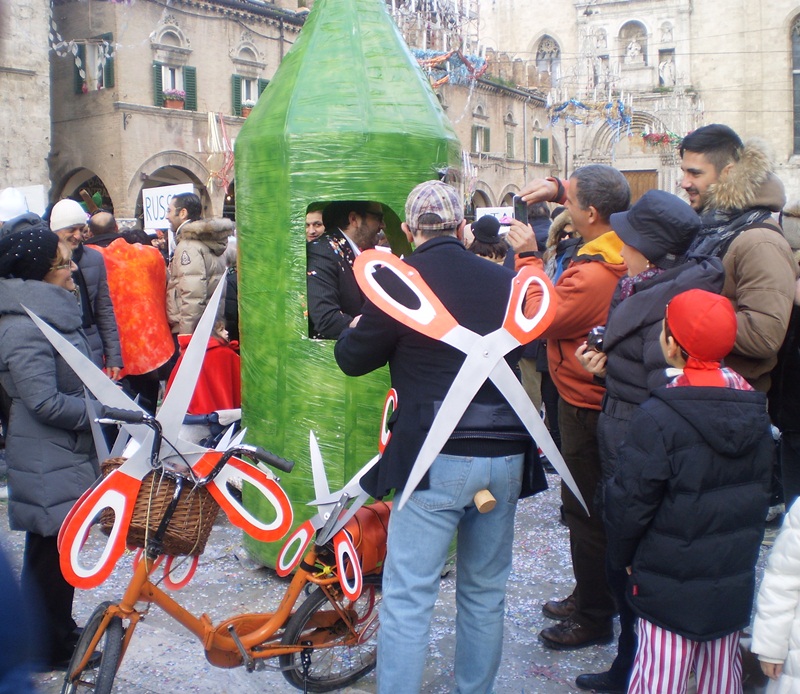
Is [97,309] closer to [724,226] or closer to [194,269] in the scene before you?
[194,269]

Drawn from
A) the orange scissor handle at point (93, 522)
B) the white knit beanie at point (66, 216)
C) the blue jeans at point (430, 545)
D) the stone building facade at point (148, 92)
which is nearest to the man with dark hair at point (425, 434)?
the blue jeans at point (430, 545)

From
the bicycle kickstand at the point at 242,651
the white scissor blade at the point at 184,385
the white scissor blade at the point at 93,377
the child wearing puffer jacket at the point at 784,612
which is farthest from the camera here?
the bicycle kickstand at the point at 242,651

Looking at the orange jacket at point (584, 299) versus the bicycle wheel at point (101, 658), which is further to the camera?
the orange jacket at point (584, 299)

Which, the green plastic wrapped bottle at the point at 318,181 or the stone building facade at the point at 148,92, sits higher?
the stone building facade at the point at 148,92

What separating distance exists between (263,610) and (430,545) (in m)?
1.54

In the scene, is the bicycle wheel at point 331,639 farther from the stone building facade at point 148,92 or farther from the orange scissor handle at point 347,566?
the stone building facade at point 148,92

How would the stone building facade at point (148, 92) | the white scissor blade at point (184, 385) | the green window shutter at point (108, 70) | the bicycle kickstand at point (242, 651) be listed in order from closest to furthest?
the white scissor blade at point (184, 385), the bicycle kickstand at point (242, 651), the green window shutter at point (108, 70), the stone building facade at point (148, 92)

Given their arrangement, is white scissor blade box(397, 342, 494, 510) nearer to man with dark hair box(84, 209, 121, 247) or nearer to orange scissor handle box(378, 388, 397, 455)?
orange scissor handle box(378, 388, 397, 455)

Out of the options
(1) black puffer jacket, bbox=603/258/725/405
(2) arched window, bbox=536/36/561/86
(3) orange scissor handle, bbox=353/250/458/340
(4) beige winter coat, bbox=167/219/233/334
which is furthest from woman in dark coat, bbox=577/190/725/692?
(2) arched window, bbox=536/36/561/86

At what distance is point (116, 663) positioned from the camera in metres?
2.63

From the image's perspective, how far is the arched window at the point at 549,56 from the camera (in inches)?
1681

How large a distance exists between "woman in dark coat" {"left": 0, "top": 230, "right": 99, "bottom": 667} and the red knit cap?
2.09 meters

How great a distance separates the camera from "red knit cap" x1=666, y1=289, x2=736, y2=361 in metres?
2.39

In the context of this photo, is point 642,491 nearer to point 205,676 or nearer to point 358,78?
point 205,676
